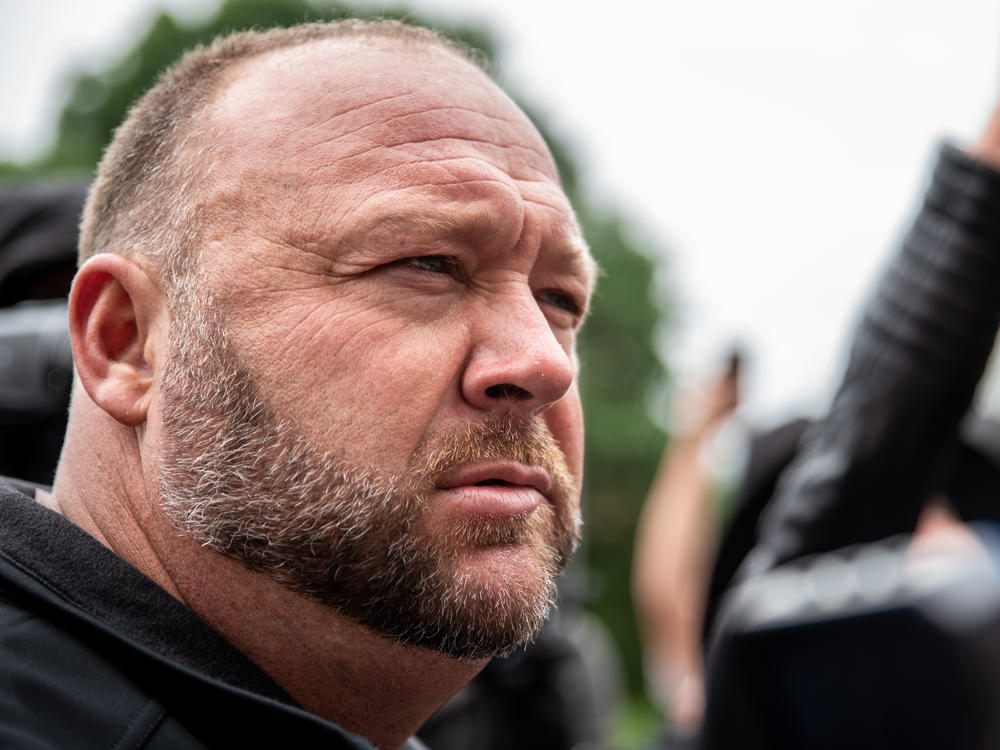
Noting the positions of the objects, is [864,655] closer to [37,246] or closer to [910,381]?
[910,381]

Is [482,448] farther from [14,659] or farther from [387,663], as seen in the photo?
[14,659]

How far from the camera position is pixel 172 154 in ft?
6.98

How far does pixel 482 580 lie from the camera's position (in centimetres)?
187

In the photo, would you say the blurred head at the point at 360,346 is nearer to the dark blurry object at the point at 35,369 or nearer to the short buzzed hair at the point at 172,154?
the short buzzed hair at the point at 172,154

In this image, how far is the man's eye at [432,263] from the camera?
2010 millimetres

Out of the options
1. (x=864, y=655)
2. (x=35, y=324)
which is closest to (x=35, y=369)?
(x=35, y=324)

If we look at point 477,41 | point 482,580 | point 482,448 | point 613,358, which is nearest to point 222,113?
point 482,448

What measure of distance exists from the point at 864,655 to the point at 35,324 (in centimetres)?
214

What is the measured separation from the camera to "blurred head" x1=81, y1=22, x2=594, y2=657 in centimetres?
185

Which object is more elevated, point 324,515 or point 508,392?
point 508,392

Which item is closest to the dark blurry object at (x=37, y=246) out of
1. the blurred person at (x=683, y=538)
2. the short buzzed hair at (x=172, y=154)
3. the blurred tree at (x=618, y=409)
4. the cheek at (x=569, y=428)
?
the short buzzed hair at (x=172, y=154)

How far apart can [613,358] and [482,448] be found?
26857mm

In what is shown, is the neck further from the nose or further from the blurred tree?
the blurred tree

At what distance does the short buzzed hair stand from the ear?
58 millimetres
